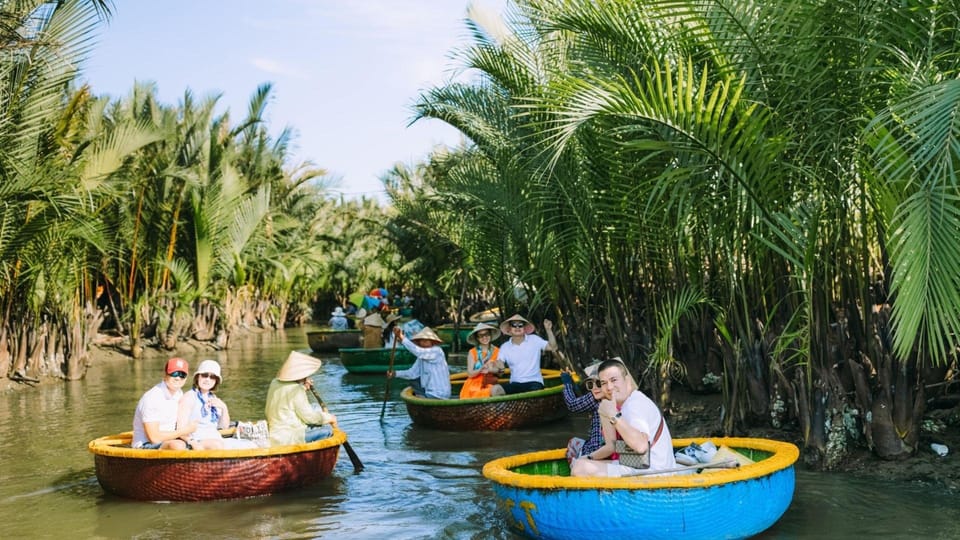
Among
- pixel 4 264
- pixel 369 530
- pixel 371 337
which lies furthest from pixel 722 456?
pixel 371 337

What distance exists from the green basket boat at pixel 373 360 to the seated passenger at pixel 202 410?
28.3ft

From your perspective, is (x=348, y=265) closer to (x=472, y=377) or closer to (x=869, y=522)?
(x=472, y=377)

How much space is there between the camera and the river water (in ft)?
22.0

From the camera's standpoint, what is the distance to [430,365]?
11.5 m

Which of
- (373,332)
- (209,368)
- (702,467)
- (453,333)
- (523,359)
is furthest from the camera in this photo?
(453,333)

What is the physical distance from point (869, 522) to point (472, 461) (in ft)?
13.1

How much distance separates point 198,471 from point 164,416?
2.03 ft


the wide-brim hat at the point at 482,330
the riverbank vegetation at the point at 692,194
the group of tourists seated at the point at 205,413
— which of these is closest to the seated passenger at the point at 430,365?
the wide-brim hat at the point at 482,330

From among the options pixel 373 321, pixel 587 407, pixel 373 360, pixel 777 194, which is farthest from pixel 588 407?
pixel 373 321

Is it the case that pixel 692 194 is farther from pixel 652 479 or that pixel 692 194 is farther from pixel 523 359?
pixel 523 359

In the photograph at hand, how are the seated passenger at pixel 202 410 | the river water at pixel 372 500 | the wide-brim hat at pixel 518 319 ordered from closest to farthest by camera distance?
the river water at pixel 372 500 < the seated passenger at pixel 202 410 < the wide-brim hat at pixel 518 319

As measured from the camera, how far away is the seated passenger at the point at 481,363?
1135cm

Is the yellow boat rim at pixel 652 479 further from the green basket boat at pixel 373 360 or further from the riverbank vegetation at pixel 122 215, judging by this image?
the green basket boat at pixel 373 360

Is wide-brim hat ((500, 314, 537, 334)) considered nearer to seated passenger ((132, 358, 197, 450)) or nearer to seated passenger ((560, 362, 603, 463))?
seated passenger ((560, 362, 603, 463))
